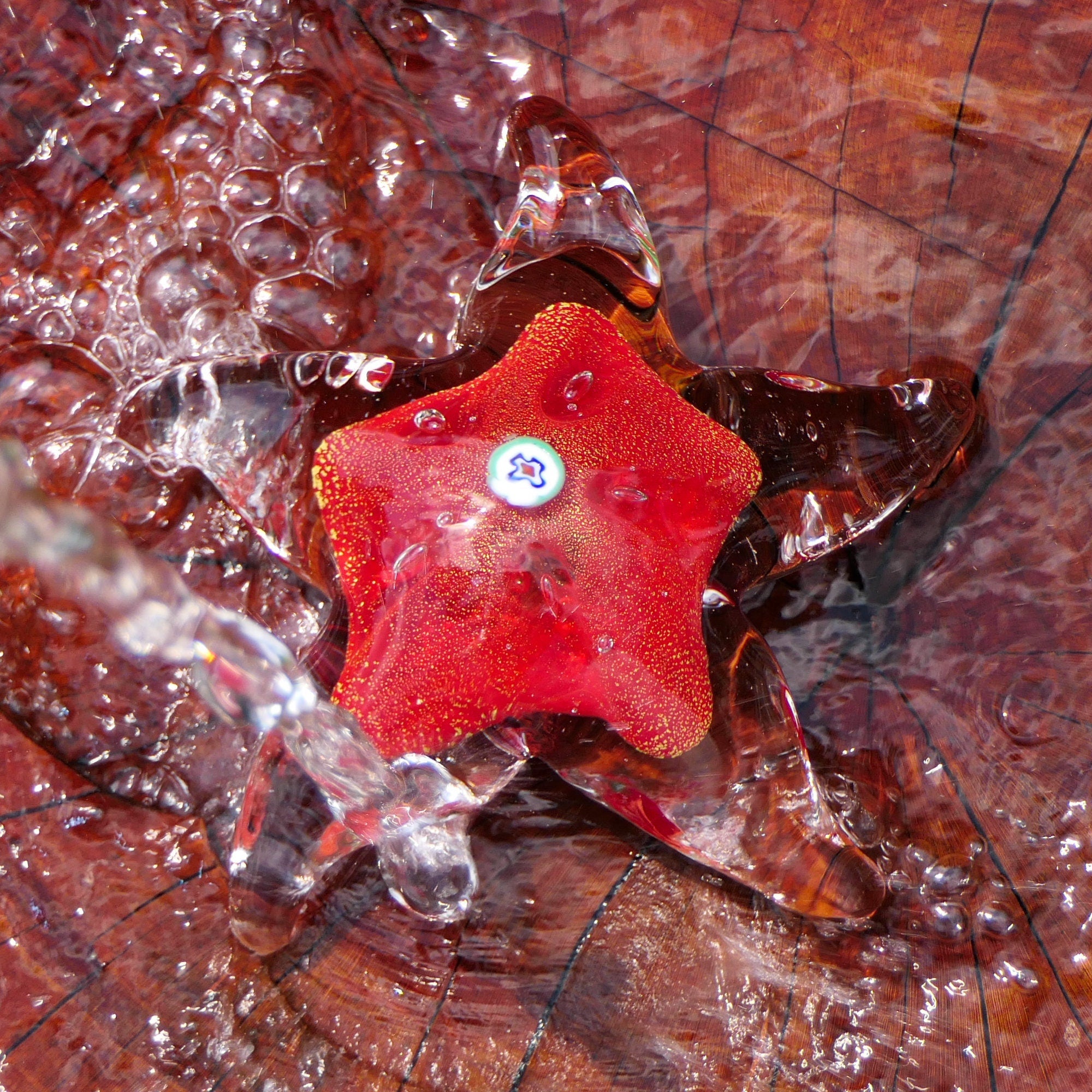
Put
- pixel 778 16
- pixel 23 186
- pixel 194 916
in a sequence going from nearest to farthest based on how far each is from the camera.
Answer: pixel 194 916 < pixel 778 16 < pixel 23 186

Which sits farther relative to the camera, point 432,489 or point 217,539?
point 217,539

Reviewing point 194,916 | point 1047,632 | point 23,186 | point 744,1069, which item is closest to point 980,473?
point 1047,632

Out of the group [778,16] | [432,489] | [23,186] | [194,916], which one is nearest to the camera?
[432,489]

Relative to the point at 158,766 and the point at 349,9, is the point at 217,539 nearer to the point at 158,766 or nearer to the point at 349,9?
the point at 158,766

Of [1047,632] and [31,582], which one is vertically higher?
[1047,632]

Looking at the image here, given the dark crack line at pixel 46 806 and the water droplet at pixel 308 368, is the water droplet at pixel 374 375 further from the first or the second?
the dark crack line at pixel 46 806

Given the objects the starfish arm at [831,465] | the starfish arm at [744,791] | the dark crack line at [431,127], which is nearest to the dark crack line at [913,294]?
the starfish arm at [831,465]

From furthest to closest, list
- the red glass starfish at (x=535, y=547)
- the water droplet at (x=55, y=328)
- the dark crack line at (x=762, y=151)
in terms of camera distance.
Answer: the water droplet at (x=55, y=328)
the dark crack line at (x=762, y=151)
the red glass starfish at (x=535, y=547)

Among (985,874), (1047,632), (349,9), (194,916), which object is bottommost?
(194,916)
